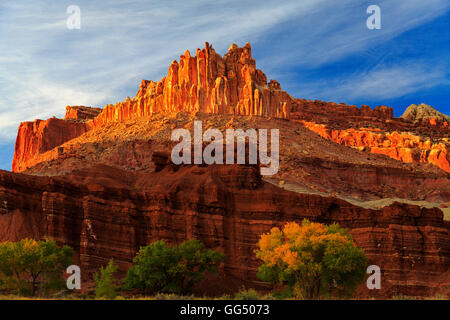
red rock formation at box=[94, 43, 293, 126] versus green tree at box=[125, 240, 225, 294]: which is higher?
red rock formation at box=[94, 43, 293, 126]

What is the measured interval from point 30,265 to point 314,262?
67.7 ft

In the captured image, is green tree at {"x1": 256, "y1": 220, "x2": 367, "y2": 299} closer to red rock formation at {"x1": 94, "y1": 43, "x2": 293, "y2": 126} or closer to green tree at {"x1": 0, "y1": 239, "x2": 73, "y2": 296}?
green tree at {"x1": 0, "y1": 239, "x2": 73, "y2": 296}

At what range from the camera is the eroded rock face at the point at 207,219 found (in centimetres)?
5775

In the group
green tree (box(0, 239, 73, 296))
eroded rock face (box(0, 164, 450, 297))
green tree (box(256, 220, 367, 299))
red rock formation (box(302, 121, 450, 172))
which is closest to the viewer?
green tree (box(256, 220, 367, 299))

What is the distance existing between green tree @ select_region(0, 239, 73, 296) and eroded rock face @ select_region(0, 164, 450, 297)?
5.56m

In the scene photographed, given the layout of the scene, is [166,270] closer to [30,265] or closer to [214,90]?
[30,265]

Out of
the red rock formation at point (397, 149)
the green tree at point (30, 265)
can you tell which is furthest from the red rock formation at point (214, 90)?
the green tree at point (30, 265)

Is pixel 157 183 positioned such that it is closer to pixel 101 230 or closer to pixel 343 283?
pixel 101 230

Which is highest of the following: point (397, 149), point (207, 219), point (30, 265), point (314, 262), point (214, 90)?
point (214, 90)

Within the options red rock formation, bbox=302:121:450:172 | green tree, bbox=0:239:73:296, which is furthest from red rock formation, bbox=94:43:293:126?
green tree, bbox=0:239:73:296

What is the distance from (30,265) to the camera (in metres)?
47.6

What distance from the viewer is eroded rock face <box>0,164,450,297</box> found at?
5775cm

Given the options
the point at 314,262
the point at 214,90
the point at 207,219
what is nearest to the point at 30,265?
the point at 207,219

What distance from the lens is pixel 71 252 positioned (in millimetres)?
52812
